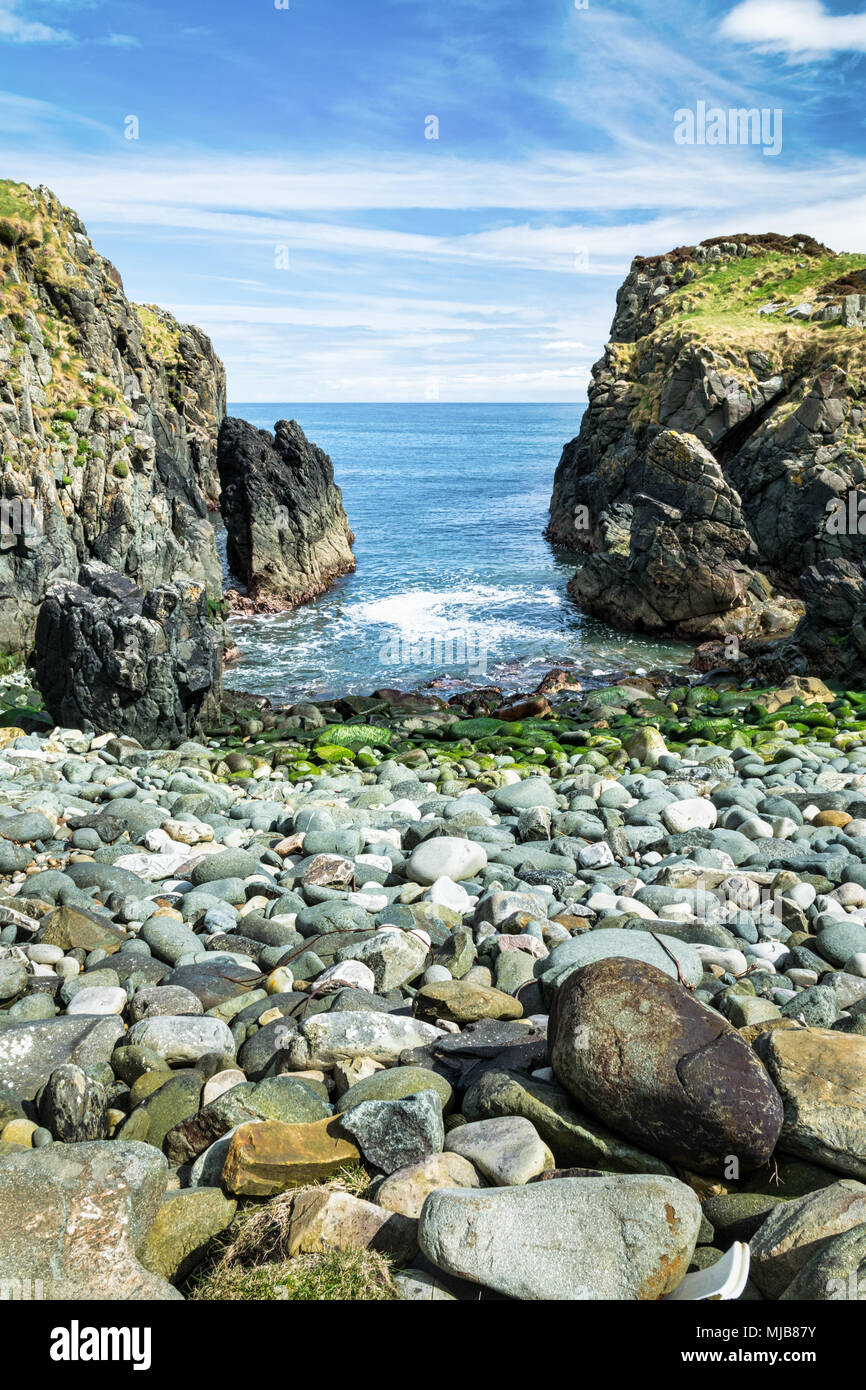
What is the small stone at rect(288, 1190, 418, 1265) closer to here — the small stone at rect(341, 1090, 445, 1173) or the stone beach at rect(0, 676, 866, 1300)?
the stone beach at rect(0, 676, 866, 1300)

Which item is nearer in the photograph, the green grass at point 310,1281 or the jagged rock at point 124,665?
the green grass at point 310,1281

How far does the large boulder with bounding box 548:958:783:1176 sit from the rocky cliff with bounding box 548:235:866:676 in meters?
16.8

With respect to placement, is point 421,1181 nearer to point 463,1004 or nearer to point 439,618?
point 463,1004

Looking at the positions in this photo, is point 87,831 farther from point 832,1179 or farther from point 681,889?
point 832,1179

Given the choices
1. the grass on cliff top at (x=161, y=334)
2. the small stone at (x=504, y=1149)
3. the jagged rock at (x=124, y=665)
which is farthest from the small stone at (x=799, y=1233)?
the grass on cliff top at (x=161, y=334)

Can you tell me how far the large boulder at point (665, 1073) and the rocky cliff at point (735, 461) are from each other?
1680 cm

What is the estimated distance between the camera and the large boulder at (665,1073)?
10.8 feet

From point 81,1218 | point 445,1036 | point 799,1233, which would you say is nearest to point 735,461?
point 445,1036

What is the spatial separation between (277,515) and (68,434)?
1298cm

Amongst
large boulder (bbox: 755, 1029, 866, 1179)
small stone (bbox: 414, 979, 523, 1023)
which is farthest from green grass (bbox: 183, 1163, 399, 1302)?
large boulder (bbox: 755, 1029, 866, 1179)

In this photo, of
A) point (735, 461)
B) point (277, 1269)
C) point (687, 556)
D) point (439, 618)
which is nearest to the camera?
point (277, 1269)

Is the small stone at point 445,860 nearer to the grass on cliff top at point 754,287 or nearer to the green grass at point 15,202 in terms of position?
the green grass at point 15,202

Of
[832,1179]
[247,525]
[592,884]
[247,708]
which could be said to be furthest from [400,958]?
[247,525]

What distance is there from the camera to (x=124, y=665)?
14062 millimetres
